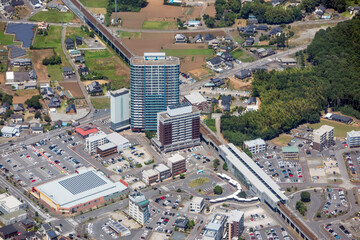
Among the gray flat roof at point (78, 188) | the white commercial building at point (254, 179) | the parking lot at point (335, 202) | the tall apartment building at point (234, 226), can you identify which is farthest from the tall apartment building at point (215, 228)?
the gray flat roof at point (78, 188)

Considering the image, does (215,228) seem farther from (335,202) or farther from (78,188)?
(78,188)

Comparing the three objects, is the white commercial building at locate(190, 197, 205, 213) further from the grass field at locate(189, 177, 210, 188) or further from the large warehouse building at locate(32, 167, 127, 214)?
the large warehouse building at locate(32, 167, 127, 214)

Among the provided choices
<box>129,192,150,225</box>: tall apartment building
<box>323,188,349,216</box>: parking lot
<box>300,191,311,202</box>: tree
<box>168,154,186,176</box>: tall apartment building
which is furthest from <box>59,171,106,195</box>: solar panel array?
<box>323,188,349,216</box>: parking lot

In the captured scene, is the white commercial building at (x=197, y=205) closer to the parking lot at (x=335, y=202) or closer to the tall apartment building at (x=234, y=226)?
the tall apartment building at (x=234, y=226)

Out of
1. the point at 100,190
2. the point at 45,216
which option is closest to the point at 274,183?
the point at 100,190

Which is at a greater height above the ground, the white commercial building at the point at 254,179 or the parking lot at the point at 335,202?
the white commercial building at the point at 254,179

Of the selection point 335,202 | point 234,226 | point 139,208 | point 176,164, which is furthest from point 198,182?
point 335,202
